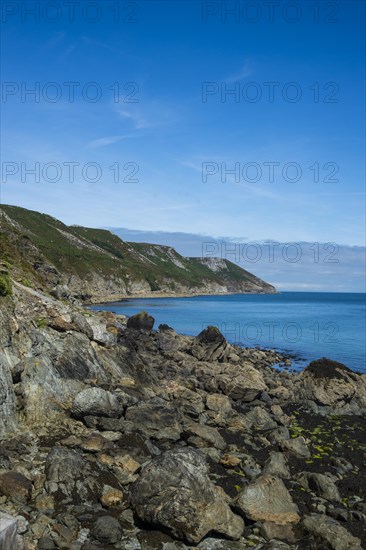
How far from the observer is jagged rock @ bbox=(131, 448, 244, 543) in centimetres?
1269

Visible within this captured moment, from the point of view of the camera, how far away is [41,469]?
15.5 m

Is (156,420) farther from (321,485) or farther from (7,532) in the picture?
(7,532)

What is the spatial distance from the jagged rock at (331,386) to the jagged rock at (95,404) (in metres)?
15.9

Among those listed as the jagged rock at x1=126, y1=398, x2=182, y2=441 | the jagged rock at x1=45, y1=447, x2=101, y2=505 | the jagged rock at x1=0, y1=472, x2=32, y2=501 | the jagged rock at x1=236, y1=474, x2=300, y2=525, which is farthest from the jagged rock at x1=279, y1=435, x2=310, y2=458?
the jagged rock at x1=0, y1=472, x2=32, y2=501

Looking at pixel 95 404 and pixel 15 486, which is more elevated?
pixel 95 404

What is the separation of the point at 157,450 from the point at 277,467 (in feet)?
16.2

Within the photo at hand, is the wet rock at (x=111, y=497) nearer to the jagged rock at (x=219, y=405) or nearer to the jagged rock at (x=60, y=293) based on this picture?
the jagged rock at (x=219, y=405)

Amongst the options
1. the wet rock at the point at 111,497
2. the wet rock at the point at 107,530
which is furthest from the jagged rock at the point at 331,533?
the wet rock at the point at 111,497

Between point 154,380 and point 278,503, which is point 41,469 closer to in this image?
point 278,503

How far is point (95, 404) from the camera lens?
20734 mm

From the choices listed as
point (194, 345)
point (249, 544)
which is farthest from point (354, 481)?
point (194, 345)

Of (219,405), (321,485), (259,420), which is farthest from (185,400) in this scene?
(321,485)

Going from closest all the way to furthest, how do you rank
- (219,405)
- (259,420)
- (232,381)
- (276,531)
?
1. (276,531)
2. (259,420)
3. (219,405)
4. (232,381)

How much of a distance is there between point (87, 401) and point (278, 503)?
9845 mm
